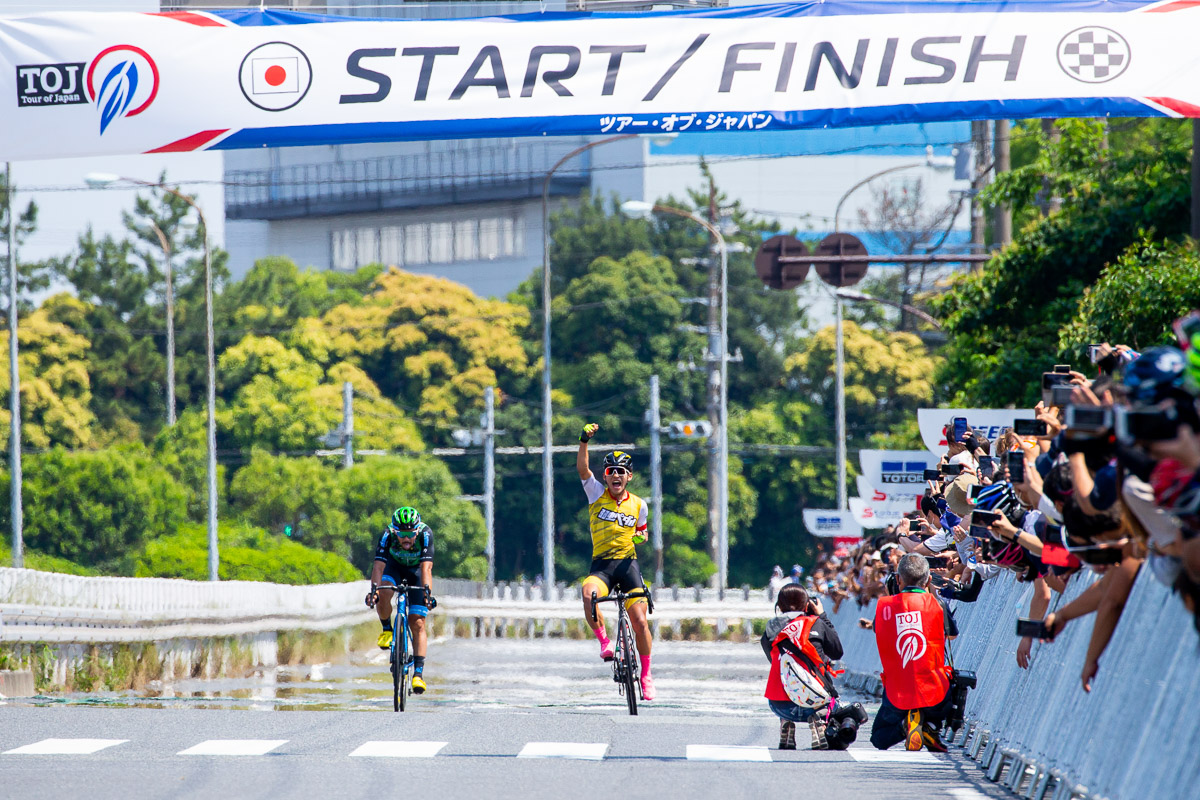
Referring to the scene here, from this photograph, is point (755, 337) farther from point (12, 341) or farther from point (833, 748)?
point (833, 748)

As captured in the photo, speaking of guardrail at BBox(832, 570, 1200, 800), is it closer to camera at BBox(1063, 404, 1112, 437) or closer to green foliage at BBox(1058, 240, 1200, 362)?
camera at BBox(1063, 404, 1112, 437)

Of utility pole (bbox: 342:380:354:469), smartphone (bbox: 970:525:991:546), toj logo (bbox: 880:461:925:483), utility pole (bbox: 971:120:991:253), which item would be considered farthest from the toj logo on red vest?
utility pole (bbox: 342:380:354:469)

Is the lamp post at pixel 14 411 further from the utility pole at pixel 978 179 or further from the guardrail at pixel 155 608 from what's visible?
the utility pole at pixel 978 179

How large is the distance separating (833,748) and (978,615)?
1402 mm

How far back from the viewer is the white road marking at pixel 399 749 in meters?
11.7

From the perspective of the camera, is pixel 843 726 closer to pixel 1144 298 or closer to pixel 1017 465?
pixel 1017 465

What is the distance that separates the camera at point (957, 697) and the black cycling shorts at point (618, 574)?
3532 millimetres

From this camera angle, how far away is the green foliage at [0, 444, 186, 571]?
6006cm

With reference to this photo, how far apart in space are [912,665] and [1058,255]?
1311 cm

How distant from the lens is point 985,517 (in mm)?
10055

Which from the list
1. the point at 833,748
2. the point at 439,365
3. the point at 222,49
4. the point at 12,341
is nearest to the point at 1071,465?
the point at 833,748

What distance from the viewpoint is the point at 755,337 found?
3211 inches

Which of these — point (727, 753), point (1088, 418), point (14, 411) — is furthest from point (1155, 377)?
point (14, 411)

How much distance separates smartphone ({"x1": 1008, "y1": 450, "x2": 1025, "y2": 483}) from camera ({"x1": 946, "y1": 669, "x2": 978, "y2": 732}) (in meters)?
3.07
